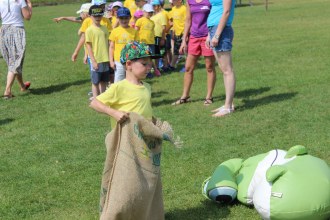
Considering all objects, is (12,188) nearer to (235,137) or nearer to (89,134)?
(89,134)

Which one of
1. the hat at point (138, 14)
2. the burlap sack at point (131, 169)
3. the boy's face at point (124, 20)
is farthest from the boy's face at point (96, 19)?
the burlap sack at point (131, 169)

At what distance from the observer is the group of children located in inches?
358

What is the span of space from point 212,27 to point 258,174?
371cm

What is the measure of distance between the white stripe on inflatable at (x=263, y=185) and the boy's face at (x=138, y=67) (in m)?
1.31

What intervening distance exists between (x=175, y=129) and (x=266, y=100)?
2.10 metres

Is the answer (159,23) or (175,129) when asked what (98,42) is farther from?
(159,23)

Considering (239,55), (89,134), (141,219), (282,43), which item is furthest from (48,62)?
(141,219)

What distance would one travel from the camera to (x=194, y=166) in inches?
249

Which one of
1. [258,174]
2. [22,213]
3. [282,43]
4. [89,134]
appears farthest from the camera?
[282,43]

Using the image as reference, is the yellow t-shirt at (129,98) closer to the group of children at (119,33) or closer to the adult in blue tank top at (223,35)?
the group of children at (119,33)

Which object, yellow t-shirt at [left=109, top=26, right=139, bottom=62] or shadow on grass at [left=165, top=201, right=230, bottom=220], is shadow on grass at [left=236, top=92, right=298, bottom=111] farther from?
shadow on grass at [left=165, top=201, right=230, bottom=220]

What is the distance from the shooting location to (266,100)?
941 centimetres

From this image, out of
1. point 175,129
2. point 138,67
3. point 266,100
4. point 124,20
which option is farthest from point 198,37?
point 138,67

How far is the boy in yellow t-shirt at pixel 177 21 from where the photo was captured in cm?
1335
